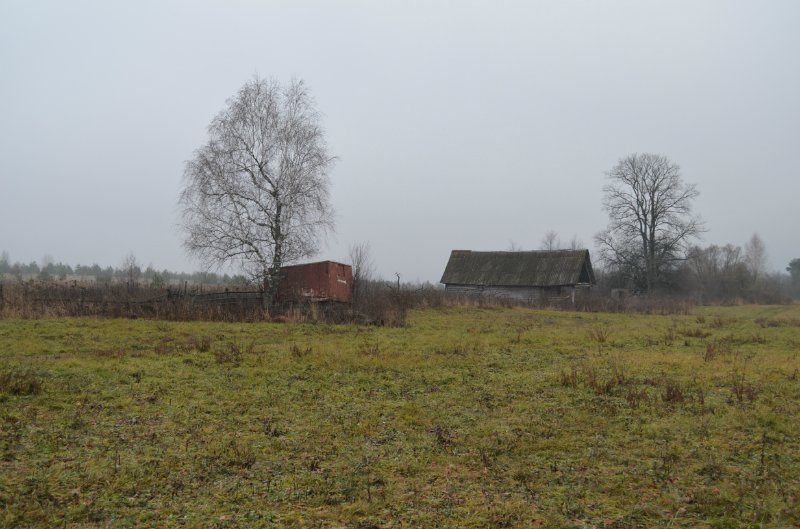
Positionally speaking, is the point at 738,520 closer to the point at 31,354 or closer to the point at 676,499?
the point at 676,499

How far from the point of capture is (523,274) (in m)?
44.3

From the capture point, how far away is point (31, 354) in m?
11.1

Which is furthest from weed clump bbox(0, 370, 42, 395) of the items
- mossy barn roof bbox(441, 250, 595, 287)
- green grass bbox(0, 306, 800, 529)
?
mossy barn roof bbox(441, 250, 595, 287)

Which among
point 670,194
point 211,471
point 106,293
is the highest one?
point 670,194

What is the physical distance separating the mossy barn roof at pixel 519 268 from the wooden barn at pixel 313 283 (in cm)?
2329

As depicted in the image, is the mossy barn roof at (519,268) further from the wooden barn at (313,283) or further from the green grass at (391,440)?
the green grass at (391,440)

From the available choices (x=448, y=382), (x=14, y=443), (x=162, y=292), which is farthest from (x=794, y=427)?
(x=162, y=292)

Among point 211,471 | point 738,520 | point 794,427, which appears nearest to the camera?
point 738,520

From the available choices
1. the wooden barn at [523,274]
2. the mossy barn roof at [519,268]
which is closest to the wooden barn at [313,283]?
the wooden barn at [523,274]

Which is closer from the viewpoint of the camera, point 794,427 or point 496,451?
point 496,451

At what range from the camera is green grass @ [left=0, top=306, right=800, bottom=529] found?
437cm

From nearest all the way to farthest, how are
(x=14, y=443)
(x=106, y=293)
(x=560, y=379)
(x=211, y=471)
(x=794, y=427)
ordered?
(x=211, y=471), (x=14, y=443), (x=794, y=427), (x=560, y=379), (x=106, y=293)

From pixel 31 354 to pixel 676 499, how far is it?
11855mm

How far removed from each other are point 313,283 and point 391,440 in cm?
1697
